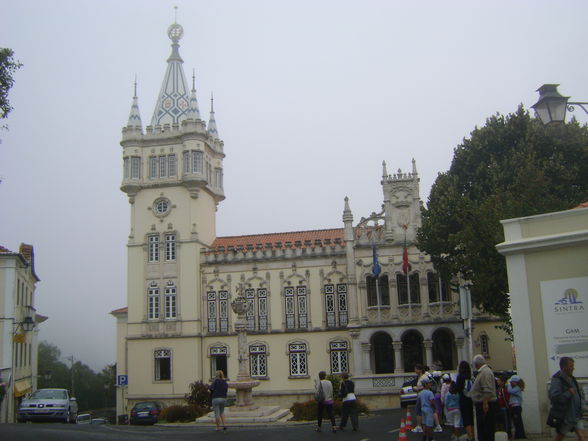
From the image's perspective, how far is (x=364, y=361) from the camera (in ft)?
141

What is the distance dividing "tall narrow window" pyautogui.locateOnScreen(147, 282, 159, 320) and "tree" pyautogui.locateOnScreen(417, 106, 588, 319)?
19.8 metres

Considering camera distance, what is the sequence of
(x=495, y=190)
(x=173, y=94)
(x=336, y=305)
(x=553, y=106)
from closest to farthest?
(x=553, y=106) < (x=495, y=190) < (x=336, y=305) < (x=173, y=94)

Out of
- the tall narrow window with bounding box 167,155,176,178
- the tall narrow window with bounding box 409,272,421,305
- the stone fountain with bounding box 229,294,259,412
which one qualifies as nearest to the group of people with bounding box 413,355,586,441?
the stone fountain with bounding box 229,294,259,412

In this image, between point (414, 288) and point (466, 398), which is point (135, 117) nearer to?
point (414, 288)

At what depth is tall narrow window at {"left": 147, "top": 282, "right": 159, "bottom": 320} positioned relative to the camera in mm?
47312

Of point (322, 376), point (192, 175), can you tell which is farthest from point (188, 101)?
point (322, 376)

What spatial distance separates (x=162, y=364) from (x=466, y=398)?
34235 millimetres

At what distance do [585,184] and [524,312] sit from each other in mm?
16338

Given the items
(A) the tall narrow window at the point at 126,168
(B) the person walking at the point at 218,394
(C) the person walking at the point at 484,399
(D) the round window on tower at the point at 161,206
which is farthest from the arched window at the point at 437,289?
(C) the person walking at the point at 484,399

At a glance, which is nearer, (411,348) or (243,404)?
(243,404)

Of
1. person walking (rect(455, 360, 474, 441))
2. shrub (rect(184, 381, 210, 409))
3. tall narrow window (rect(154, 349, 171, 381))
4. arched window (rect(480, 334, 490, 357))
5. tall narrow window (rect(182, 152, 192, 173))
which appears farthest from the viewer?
tall narrow window (rect(182, 152, 192, 173))

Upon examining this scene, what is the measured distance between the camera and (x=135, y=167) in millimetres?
49375

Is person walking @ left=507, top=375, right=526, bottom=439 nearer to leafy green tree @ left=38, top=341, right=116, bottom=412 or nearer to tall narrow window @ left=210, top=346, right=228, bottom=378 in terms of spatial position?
tall narrow window @ left=210, top=346, right=228, bottom=378

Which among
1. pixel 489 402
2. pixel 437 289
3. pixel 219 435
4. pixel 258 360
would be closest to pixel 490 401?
pixel 489 402
